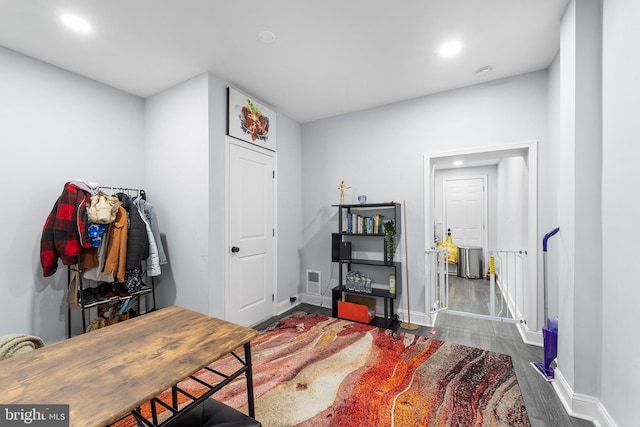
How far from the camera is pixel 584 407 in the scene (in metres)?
1.71

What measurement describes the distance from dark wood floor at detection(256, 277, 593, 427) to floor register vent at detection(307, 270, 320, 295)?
0.21m

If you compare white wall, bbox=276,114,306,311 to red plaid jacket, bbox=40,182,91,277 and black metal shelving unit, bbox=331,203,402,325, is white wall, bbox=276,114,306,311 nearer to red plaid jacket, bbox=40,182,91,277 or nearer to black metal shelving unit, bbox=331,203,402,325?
black metal shelving unit, bbox=331,203,402,325

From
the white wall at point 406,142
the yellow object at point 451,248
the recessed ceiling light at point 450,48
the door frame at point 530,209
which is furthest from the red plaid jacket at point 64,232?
the yellow object at point 451,248

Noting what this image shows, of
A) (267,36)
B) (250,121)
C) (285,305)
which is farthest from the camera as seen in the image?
(285,305)

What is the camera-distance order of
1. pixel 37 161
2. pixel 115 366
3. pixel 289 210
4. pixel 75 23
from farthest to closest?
pixel 289 210 → pixel 37 161 → pixel 75 23 → pixel 115 366

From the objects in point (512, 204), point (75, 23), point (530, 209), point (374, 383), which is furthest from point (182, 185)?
point (512, 204)

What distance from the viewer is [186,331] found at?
1.36 meters

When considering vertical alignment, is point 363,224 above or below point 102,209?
below

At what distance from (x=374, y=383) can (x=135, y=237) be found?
253cm

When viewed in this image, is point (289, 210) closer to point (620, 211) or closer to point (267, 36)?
point (267, 36)

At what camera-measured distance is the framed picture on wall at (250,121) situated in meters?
2.96

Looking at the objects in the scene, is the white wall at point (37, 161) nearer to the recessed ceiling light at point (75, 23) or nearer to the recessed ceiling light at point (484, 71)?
the recessed ceiling light at point (75, 23)

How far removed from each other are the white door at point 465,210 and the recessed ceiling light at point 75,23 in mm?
6064

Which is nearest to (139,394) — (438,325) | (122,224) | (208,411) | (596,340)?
(208,411)
